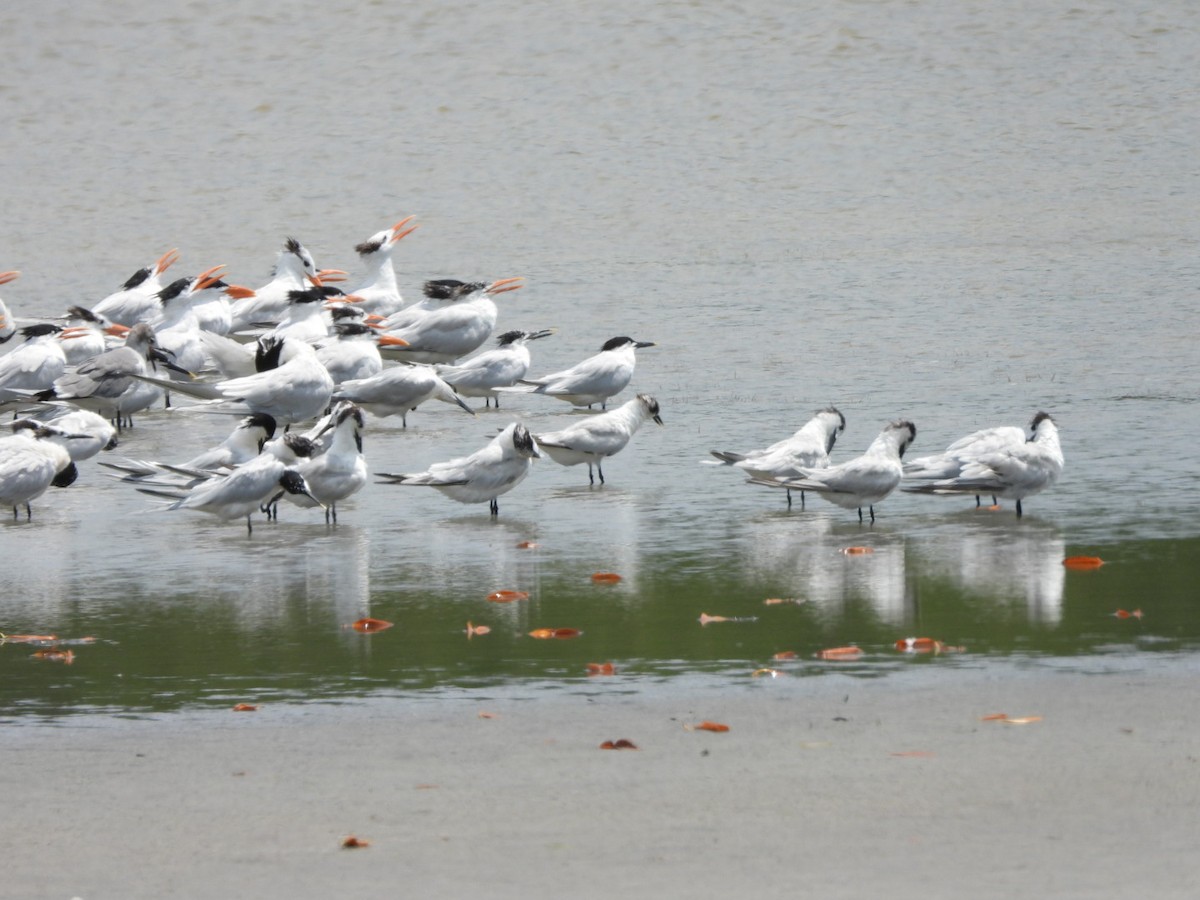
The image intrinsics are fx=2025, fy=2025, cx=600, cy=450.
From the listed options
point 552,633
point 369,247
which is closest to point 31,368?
point 369,247

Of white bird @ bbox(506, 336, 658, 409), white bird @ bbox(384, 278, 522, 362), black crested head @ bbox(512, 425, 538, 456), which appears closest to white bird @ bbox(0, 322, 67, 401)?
white bird @ bbox(384, 278, 522, 362)

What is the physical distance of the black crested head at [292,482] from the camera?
9.58m

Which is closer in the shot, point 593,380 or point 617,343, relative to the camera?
point 593,380

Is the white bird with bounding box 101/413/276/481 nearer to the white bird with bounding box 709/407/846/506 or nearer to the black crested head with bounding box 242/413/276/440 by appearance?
the black crested head with bounding box 242/413/276/440

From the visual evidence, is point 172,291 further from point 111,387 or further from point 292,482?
point 292,482

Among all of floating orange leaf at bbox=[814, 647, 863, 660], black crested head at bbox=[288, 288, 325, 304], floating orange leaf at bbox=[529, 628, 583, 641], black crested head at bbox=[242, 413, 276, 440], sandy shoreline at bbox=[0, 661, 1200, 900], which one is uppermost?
black crested head at bbox=[288, 288, 325, 304]

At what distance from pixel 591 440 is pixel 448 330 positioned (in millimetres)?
4694

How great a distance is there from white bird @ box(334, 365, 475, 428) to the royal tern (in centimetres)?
124

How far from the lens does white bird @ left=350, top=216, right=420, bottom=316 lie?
57.2 feet

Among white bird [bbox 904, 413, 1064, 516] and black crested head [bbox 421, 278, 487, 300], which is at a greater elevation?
black crested head [bbox 421, 278, 487, 300]

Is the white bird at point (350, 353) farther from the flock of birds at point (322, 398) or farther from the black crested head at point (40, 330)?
the black crested head at point (40, 330)

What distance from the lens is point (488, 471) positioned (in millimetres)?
9961

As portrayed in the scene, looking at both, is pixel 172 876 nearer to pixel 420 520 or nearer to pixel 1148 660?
pixel 1148 660

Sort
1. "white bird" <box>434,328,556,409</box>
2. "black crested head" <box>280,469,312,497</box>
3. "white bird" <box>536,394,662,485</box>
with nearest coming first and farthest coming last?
"black crested head" <box>280,469,312,497</box> → "white bird" <box>536,394,662,485</box> → "white bird" <box>434,328,556,409</box>
